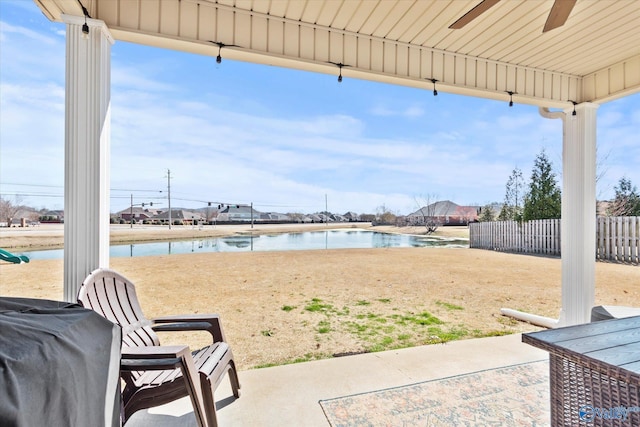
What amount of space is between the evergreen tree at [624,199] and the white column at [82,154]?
28.2 feet

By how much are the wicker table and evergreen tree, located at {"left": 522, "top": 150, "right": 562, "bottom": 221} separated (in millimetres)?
9194

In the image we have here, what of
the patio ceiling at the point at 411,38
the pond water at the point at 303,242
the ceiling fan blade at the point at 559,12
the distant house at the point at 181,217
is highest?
the patio ceiling at the point at 411,38

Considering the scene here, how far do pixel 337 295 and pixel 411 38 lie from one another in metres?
3.49

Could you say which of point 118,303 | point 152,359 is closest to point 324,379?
point 152,359

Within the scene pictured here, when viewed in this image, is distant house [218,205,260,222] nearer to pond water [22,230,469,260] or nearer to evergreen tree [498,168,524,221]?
pond water [22,230,469,260]

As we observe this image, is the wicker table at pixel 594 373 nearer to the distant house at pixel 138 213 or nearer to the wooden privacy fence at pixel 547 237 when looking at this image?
the wooden privacy fence at pixel 547 237

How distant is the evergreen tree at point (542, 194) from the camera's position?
912 centimetres

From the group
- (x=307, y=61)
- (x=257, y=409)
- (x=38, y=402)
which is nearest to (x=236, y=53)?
(x=307, y=61)

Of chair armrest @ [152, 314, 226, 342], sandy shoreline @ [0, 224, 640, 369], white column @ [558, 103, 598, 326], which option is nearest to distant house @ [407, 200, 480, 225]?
sandy shoreline @ [0, 224, 640, 369]

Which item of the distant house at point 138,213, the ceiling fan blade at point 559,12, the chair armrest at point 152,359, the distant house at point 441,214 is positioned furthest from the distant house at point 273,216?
the chair armrest at point 152,359

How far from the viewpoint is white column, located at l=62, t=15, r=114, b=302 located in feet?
5.59

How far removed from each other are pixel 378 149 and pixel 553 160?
5.94 m

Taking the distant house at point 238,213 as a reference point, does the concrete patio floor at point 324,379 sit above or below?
below

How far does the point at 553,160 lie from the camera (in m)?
9.41
